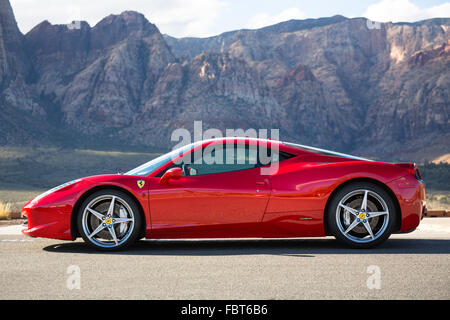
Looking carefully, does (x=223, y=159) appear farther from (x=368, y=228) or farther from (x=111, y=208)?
(x=368, y=228)

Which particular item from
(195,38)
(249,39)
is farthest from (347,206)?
(195,38)

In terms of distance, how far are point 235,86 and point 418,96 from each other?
34.0 m

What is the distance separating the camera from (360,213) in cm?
673

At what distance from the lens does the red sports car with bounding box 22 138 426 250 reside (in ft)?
21.9

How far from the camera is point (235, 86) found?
103625 mm

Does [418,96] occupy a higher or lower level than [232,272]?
higher

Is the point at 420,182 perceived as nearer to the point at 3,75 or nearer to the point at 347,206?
the point at 347,206

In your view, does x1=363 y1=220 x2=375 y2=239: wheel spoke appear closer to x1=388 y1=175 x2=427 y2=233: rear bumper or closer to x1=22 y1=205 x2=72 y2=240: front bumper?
x1=388 y1=175 x2=427 y2=233: rear bumper

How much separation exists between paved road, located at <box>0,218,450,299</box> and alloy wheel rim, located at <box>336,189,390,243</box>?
20 cm

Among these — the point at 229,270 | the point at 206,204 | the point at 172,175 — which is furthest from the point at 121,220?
the point at 229,270

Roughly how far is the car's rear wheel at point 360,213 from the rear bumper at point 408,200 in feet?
0.33

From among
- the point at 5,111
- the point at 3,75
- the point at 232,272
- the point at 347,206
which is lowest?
the point at 232,272

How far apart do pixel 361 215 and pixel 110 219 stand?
8.81 ft
